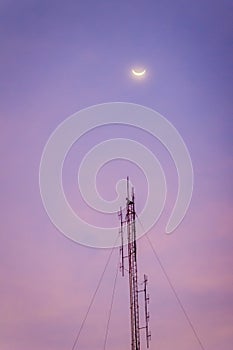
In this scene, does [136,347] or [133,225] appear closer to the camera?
[136,347]

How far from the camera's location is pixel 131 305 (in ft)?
55.9

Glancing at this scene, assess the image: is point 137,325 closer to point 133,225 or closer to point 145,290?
point 145,290

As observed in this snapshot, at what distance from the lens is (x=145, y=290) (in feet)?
57.3

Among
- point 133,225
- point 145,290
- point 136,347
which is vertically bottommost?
point 136,347

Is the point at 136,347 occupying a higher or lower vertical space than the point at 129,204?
lower

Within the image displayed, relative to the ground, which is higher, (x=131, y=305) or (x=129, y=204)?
(x=129, y=204)

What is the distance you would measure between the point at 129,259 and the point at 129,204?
1433mm

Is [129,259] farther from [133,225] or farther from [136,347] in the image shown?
[136,347]

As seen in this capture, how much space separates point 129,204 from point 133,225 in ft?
1.82

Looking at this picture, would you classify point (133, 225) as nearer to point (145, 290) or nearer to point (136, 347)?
point (145, 290)

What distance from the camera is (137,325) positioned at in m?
16.9

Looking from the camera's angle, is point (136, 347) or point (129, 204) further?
point (129, 204)

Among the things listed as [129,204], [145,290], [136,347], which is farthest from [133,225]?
[136,347]

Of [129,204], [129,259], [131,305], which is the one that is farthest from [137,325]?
[129,204]
